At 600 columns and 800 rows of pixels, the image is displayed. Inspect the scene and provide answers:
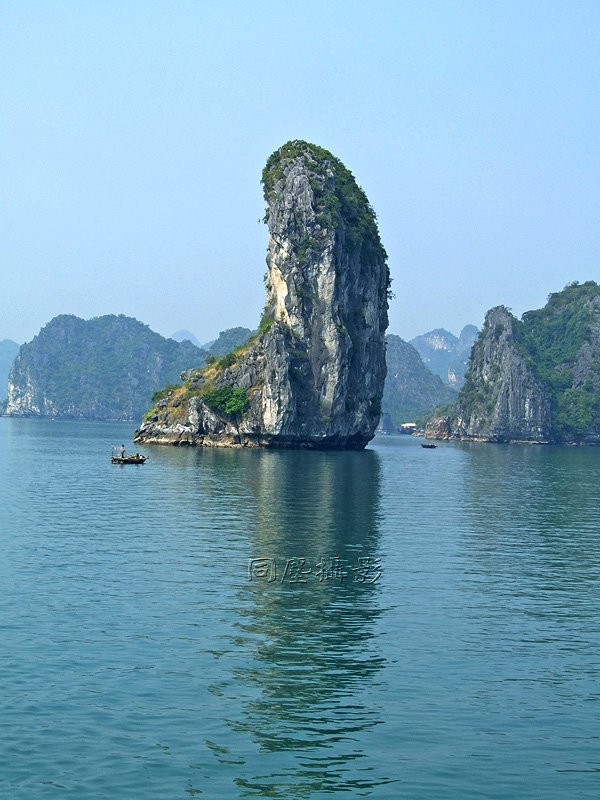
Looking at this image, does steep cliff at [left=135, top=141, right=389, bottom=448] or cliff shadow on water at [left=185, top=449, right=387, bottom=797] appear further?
steep cliff at [left=135, top=141, right=389, bottom=448]

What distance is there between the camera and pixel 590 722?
1788 centimetres

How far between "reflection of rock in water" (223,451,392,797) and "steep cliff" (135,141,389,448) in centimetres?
7246

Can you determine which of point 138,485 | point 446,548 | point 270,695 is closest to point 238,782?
point 270,695

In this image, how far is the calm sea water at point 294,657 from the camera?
15.3 m

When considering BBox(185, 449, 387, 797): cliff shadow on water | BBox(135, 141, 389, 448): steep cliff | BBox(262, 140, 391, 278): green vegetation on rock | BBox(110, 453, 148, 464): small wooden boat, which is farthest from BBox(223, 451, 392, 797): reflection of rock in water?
BBox(262, 140, 391, 278): green vegetation on rock

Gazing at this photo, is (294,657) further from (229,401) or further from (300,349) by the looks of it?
(300,349)

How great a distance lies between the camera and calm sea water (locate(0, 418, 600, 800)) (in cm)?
1527

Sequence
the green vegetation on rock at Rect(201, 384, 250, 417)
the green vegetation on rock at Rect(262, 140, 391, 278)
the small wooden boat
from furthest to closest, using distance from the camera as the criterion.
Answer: the green vegetation on rock at Rect(262, 140, 391, 278) < the green vegetation on rock at Rect(201, 384, 250, 417) < the small wooden boat

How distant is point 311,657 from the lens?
2138cm

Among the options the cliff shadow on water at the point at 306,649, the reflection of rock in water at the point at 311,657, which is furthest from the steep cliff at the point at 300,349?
the reflection of rock in water at the point at 311,657

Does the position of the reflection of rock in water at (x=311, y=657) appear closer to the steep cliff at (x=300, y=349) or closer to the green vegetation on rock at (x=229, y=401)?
the green vegetation on rock at (x=229, y=401)

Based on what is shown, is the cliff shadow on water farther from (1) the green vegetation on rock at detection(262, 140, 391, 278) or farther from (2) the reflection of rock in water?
(1) the green vegetation on rock at detection(262, 140, 391, 278)

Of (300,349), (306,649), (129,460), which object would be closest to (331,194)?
(300,349)

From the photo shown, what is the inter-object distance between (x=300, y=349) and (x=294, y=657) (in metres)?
99.3
